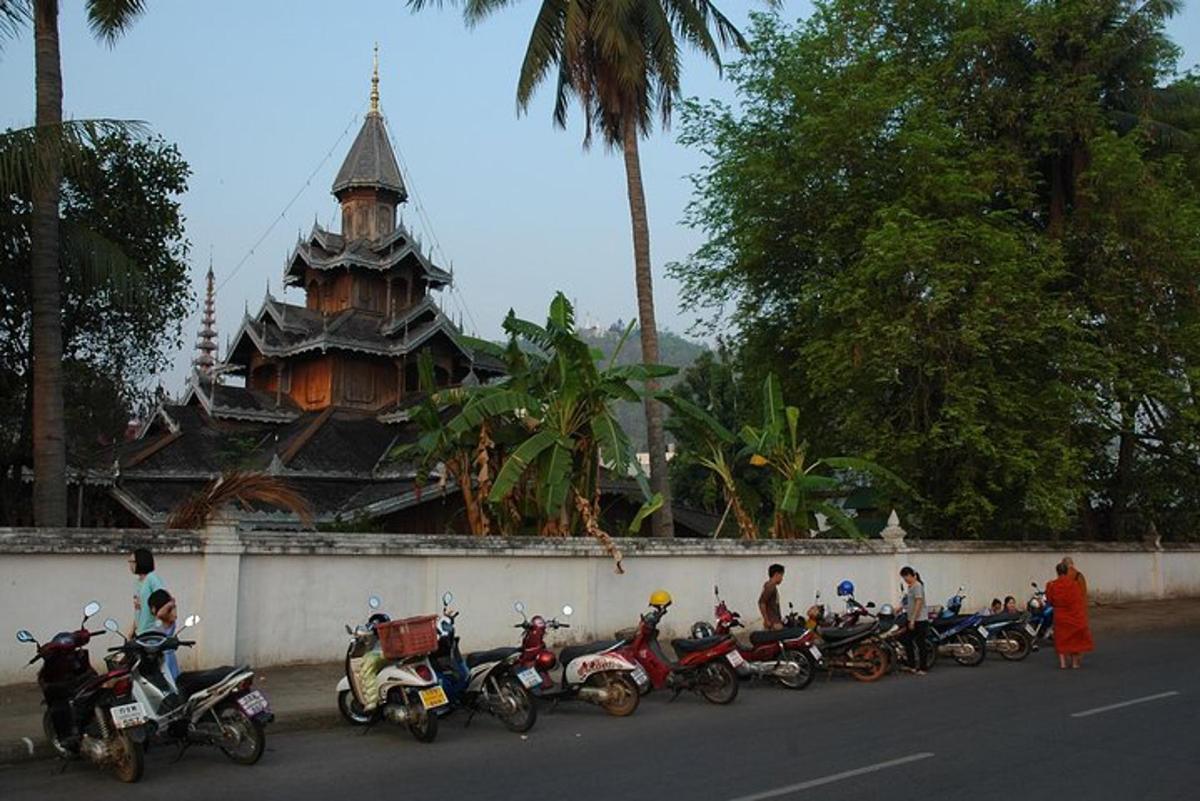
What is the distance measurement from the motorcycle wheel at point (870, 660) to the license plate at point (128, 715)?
876cm

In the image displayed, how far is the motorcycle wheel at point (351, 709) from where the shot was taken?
963 cm

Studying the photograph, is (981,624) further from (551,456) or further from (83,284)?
(83,284)

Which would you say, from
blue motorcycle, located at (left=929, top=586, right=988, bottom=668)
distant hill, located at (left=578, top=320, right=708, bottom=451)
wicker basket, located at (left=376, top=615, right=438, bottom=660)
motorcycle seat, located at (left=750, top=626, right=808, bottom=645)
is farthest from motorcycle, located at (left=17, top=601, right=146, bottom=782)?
distant hill, located at (left=578, top=320, right=708, bottom=451)

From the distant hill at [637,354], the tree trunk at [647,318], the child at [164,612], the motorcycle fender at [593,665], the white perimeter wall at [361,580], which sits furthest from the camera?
the distant hill at [637,354]

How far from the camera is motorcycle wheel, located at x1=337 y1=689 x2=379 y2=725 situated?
379 inches

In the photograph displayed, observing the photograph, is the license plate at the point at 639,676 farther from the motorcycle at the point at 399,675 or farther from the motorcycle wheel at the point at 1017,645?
the motorcycle wheel at the point at 1017,645

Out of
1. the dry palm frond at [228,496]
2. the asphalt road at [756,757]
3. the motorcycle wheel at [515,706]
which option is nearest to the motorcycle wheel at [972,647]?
the asphalt road at [756,757]

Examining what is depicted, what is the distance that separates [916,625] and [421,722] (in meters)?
7.61

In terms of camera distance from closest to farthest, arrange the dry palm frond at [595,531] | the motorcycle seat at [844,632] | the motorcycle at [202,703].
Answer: the motorcycle at [202,703] → the motorcycle seat at [844,632] → the dry palm frond at [595,531]

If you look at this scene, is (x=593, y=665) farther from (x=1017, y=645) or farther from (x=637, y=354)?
(x=637, y=354)

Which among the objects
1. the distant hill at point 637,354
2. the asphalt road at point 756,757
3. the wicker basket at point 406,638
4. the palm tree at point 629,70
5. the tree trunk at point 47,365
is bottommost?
the asphalt road at point 756,757

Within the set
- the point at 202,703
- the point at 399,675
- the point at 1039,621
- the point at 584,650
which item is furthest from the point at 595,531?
the point at 202,703

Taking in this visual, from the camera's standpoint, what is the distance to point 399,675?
898 cm

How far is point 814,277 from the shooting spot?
874 inches
